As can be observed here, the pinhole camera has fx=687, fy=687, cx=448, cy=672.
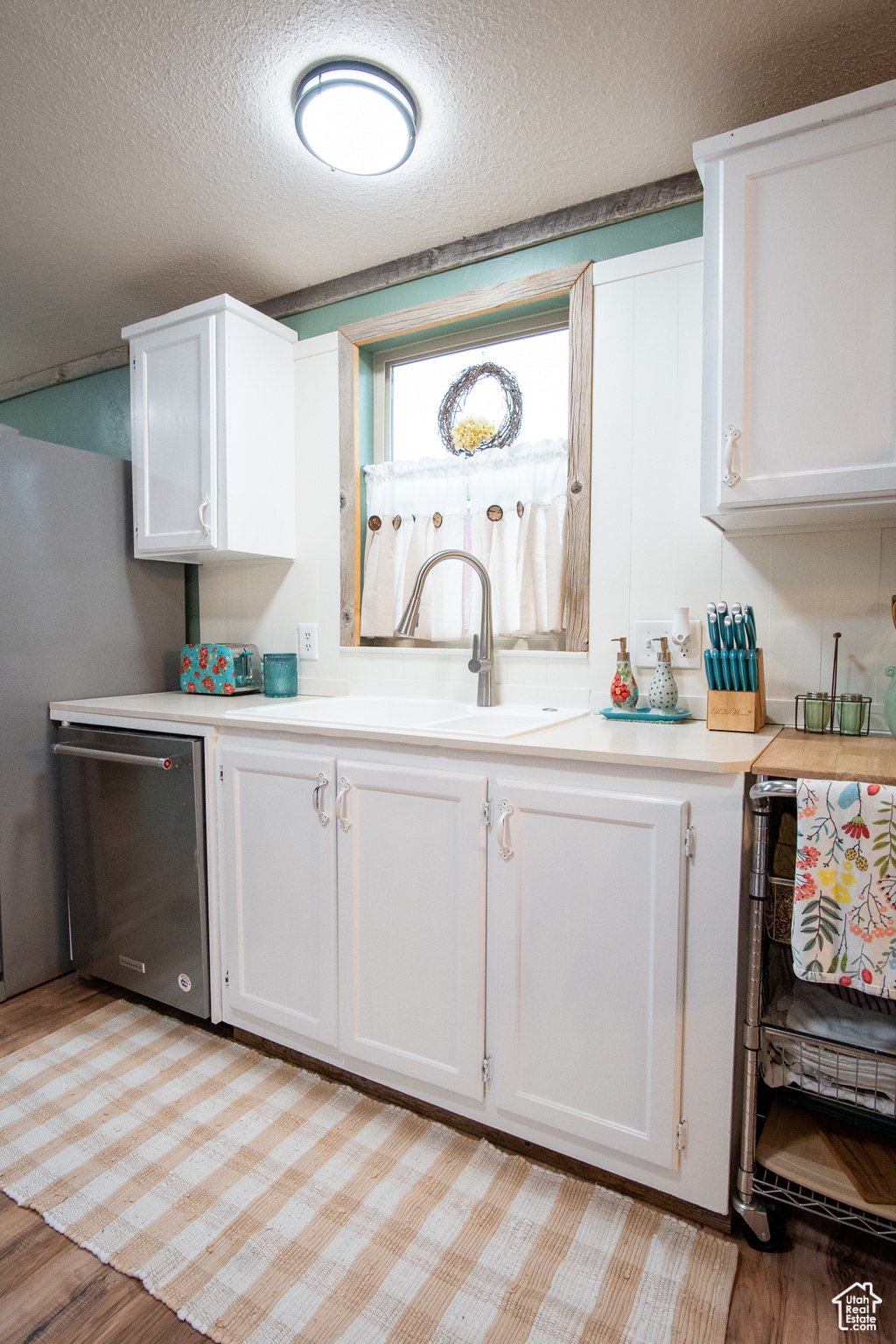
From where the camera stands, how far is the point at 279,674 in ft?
7.67

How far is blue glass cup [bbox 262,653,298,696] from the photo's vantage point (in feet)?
7.66

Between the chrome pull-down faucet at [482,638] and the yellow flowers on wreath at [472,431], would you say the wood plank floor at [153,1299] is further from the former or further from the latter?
the yellow flowers on wreath at [472,431]

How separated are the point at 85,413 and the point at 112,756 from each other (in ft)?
6.43

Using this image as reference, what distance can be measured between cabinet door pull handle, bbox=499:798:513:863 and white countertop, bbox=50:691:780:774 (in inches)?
4.5

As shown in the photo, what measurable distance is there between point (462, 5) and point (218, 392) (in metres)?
1.22

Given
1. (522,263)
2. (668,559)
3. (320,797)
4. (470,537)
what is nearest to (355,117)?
(522,263)

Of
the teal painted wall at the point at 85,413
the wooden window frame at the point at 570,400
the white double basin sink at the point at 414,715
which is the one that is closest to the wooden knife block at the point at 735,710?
the white double basin sink at the point at 414,715

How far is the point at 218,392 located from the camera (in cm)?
218

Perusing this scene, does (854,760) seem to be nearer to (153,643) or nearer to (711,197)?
(711,197)

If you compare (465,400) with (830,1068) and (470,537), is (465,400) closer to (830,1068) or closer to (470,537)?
(470,537)

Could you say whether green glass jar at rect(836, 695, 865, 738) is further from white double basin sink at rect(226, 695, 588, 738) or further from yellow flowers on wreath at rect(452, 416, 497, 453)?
yellow flowers on wreath at rect(452, 416, 497, 453)

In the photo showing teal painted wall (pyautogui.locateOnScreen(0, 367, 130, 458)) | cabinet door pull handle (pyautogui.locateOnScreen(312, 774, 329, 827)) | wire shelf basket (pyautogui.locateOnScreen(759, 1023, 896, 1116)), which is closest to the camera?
wire shelf basket (pyautogui.locateOnScreen(759, 1023, 896, 1116))

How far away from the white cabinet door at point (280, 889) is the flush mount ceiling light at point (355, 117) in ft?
4.75

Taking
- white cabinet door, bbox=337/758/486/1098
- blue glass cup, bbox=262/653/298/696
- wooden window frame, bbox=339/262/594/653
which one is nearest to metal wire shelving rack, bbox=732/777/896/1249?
white cabinet door, bbox=337/758/486/1098
